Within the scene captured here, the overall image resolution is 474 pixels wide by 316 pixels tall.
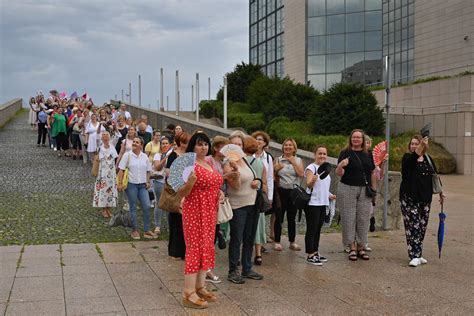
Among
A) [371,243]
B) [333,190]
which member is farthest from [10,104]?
[371,243]

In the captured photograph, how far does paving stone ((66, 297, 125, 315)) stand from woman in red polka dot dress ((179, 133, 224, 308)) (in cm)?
70

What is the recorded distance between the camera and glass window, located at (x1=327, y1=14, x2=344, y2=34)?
46.8 metres

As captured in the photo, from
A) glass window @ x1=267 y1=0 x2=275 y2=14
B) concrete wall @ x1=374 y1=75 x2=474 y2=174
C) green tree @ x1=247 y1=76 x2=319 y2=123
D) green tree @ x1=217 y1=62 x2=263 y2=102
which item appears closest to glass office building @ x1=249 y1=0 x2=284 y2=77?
glass window @ x1=267 y1=0 x2=275 y2=14

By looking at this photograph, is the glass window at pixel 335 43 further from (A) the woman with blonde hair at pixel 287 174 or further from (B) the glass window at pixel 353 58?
(A) the woman with blonde hair at pixel 287 174

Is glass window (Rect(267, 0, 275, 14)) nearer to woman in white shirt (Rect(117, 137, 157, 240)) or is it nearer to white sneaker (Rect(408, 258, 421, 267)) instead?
woman in white shirt (Rect(117, 137, 157, 240))

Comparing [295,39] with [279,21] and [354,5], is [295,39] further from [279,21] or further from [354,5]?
[279,21]

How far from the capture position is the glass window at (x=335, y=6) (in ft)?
153

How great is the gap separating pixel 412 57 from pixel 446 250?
33.7 meters

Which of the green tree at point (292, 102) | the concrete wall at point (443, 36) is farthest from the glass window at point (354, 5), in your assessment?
the green tree at point (292, 102)

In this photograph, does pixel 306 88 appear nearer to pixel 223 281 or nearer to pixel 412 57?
pixel 412 57

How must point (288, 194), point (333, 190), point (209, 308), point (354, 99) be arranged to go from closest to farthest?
point (209, 308) → point (288, 194) → point (333, 190) → point (354, 99)

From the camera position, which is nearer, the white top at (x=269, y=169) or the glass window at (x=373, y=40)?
the white top at (x=269, y=169)

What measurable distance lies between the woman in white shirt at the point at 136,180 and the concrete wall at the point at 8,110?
91.0 feet

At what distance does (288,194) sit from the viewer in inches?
359
